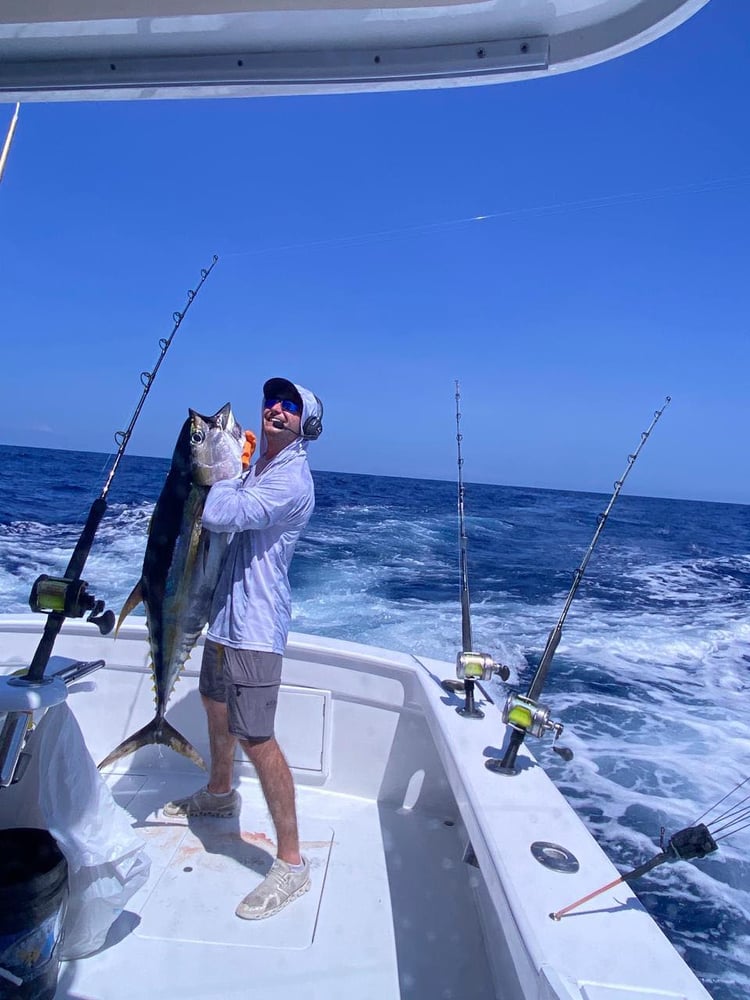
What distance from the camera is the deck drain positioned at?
153 centimetres

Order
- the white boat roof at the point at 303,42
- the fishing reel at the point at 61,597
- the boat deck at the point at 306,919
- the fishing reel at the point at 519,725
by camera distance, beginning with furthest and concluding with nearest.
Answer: the fishing reel at the point at 519,725 < the boat deck at the point at 306,919 < the fishing reel at the point at 61,597 < the white boat roof at the point at 303,42

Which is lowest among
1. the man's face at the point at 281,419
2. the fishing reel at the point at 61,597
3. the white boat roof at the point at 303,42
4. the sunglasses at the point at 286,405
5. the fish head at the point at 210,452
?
the fishing reel at the point at 61,597

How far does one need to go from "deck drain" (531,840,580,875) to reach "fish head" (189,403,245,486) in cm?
135

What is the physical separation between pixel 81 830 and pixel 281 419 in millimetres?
1314

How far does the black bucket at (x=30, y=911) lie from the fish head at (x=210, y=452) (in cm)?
107

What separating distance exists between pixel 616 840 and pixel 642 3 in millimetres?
3755

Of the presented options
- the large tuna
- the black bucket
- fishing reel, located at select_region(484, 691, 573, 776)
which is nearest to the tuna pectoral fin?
the large tuna

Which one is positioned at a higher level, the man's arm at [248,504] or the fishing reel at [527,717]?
the man's arm at [248,504]

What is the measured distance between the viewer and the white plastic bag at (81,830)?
5.63 feet

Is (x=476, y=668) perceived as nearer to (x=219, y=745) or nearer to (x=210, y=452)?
(x=219, y=745)

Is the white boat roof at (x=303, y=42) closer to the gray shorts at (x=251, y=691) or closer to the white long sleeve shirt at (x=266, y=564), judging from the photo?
the white long sleeve shirt at (x=266, y=564)

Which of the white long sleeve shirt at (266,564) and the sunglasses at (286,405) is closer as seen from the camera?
the white long sleeve shirt at (266,564)

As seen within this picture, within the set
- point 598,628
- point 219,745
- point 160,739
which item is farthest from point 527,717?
point 598,628

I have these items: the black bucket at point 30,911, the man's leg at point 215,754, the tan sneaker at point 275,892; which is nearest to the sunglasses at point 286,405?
the man's leg at point 215,754
